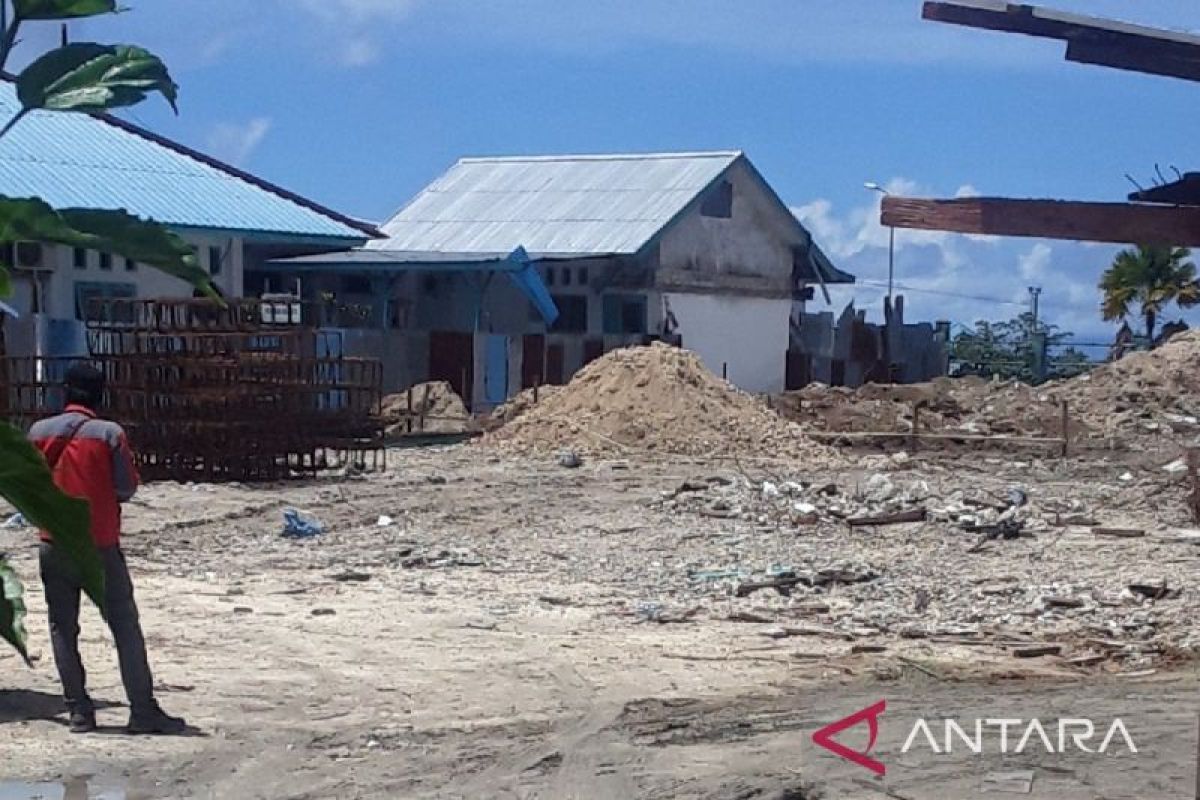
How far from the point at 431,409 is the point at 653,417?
5.85 meters

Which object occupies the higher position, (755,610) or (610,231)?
(610,231)

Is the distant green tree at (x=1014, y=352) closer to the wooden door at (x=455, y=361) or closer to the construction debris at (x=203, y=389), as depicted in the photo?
the wooden door at (x=455, y=361)

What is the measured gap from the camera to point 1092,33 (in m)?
4.93

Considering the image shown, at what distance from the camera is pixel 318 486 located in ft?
70.1

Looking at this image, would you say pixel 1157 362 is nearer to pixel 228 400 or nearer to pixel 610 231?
pixel 610 231

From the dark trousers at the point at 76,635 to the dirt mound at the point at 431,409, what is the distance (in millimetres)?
22215

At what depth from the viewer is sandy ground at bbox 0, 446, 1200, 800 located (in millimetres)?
7914

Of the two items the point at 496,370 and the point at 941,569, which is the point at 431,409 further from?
the point at 941,569

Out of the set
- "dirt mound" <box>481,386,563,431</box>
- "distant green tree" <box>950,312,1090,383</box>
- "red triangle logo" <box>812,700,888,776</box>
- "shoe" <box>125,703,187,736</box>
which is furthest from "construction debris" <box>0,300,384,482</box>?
"distant green tree" <box>950,312,1090,383</box>

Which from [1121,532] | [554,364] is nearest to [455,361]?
[554,364]

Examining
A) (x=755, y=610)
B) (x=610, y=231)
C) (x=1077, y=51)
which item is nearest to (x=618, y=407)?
(x=610, y=231)

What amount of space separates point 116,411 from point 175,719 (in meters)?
12.9

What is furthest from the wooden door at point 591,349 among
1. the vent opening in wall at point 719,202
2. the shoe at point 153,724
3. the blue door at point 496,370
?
the shoe at point 153,724

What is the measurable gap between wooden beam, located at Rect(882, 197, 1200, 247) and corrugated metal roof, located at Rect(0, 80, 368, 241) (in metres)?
19.8
